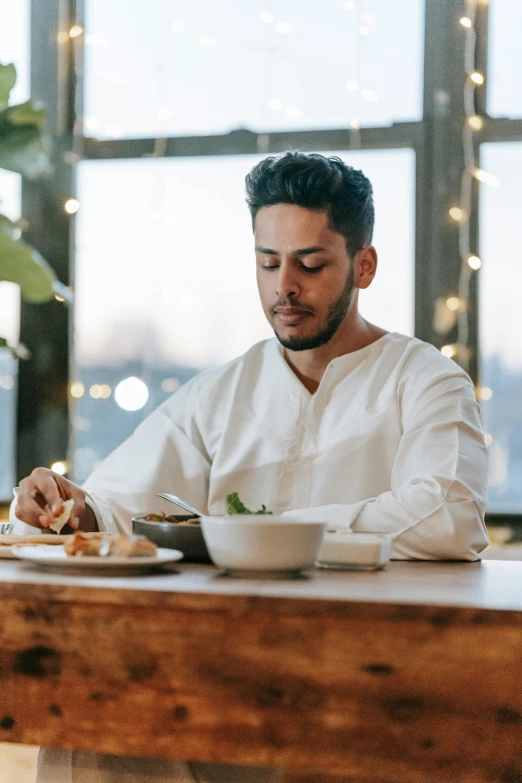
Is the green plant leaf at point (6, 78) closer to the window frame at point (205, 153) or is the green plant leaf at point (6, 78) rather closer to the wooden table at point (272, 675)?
the window frame at point (205, 153)

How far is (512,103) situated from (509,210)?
0.35 meters

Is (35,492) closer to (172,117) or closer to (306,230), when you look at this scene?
(306,230)

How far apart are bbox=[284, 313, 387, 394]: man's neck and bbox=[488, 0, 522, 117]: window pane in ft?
4.04

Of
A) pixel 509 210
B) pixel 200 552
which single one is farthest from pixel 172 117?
pixel 200 552

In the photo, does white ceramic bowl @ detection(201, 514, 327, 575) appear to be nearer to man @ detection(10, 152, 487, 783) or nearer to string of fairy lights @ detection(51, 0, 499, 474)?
man @ detection(10, 152, 487, 783)

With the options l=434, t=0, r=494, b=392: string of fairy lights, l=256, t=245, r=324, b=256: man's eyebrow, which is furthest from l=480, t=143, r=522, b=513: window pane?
l=256, t=245, r=324, b=256: man's eyebrow

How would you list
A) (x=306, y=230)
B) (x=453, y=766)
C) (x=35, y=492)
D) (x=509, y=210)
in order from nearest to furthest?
(x=453, y=766), (x=35, y=492), (x=306, y=230), (x=509, y=210)

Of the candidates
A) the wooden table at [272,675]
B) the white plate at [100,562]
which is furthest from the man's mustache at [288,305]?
the wooden table at [272,675]

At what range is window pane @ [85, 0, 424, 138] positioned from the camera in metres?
2.95

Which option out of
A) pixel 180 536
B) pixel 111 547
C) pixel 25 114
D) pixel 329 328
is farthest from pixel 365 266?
pixel 25 114

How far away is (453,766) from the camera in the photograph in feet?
2.96

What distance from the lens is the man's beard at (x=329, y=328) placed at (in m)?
1.95

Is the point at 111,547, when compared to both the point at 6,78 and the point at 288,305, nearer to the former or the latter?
the point at 288,305

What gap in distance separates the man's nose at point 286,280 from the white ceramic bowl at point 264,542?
88 cm
